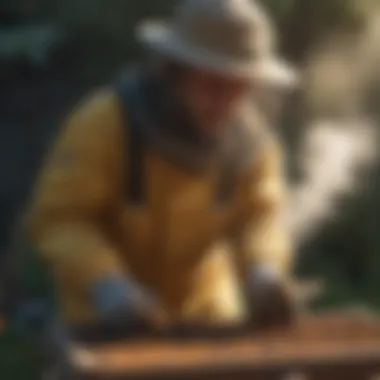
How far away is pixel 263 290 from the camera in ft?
7.94

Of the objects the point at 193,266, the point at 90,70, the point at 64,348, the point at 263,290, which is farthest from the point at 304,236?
the point at 64,348

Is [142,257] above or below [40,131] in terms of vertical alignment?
below

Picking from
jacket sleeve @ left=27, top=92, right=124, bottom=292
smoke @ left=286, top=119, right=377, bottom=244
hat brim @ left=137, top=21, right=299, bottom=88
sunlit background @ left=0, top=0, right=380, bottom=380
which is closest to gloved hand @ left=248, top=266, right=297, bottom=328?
jacket sleeve @ left=27, top=92, right=124, bottom=292

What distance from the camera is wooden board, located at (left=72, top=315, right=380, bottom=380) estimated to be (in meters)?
2.12

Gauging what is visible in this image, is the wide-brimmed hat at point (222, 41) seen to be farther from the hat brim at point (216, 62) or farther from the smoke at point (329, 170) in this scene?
the smoke at point (329, 170)

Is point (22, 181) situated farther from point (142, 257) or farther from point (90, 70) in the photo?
point (142, 257)

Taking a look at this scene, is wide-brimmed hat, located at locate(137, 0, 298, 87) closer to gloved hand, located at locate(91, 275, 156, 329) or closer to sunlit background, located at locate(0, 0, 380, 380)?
gloved hand, located at locate(91, 275, 156, 329)

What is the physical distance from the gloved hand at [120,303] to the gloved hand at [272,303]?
19cm

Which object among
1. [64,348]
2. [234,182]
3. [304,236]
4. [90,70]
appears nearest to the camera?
[64,348]

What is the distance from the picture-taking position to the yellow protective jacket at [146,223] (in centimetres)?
252

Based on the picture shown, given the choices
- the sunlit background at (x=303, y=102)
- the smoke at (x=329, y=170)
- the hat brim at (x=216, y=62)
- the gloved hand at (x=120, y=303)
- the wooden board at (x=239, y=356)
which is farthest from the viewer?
the smoke at (x=329, y=170)

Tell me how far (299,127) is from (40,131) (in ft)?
3.12

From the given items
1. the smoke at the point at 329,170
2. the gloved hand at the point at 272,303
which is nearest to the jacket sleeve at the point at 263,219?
the gloved hand at the point at 272,303

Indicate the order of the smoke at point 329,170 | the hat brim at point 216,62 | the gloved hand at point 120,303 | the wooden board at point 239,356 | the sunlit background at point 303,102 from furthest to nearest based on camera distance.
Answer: the smoke at point 329,170
the sunlit background at point 303,102
the hat brim at point 216,62
the gloved hand at point 120,303
the wooden board at point 239,356
